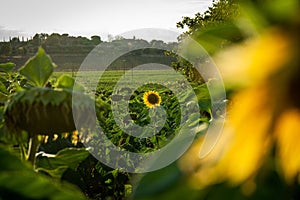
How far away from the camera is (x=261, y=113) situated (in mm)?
292

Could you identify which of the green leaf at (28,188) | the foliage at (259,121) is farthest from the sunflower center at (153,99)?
the foliage at (259,121)

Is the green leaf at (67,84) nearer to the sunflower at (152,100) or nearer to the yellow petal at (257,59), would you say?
the yellow petal at (257,59)

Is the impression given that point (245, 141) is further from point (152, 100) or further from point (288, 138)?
point (152, 100)

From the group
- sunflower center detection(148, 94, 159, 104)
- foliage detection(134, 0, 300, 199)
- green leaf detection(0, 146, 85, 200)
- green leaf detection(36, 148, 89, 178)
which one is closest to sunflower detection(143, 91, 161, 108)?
sunflower center detection(148, 94, 159, 104)

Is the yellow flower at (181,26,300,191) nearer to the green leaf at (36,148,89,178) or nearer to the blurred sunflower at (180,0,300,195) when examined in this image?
the blurred sunflower at (180,0,300,195)

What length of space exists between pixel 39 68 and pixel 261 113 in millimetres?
526

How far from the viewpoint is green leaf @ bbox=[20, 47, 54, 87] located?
0.77 m

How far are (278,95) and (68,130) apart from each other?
1.35ft

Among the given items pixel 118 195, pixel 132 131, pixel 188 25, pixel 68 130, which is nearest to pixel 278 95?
pixel 68 130

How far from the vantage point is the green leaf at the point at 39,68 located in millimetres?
770

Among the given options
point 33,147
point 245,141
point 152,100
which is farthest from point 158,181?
point 152,100

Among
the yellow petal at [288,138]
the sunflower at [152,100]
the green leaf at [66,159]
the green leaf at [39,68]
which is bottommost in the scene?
the sunflower at [152,100]

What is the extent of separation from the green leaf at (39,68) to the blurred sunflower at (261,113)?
479 millimetres

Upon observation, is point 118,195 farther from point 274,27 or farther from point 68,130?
point 274,27
